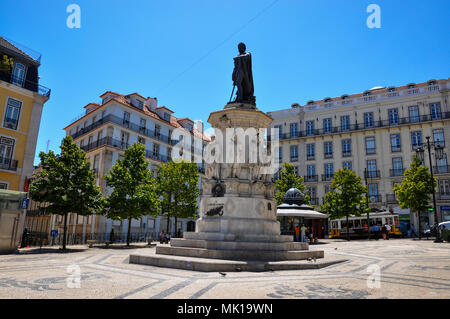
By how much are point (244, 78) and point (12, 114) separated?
18.3m

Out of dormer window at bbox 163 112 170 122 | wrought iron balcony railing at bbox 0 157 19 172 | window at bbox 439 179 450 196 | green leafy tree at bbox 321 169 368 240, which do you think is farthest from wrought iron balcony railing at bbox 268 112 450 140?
wrought iron balcony railing at bbox 0 157 19 172

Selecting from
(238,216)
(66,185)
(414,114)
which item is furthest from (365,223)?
(66,185)

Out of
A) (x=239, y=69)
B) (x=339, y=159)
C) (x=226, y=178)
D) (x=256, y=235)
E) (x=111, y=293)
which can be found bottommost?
(x=111, y=293)

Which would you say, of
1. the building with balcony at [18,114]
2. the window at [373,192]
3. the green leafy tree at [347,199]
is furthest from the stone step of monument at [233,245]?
the window at [373,192]

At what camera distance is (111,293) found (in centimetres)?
507

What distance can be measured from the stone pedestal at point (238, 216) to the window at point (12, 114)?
56.7ft

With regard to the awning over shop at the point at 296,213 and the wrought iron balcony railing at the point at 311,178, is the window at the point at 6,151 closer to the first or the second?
the awning over shop at the point at 296,213

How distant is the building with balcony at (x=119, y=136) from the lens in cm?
3153

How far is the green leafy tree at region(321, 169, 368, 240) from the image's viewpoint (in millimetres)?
31500

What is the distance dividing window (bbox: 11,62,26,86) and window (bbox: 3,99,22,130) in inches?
60.1

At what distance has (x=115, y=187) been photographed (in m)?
23.5
